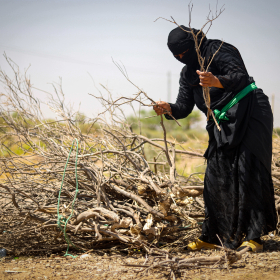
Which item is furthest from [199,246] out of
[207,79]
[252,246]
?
[207,79]

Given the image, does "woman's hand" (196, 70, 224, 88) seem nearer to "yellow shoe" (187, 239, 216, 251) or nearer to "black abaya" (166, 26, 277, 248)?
"black abaya" (166, 26, 277, 248)

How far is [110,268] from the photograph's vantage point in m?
1.94

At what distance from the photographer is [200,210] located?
9.87 feet

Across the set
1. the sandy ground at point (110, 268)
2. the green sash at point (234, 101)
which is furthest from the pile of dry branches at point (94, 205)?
the green sash at point (234, 101)

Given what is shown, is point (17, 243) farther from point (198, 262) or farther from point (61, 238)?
point (198, 262)

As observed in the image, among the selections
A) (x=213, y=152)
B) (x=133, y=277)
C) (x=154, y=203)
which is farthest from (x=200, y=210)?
(x=133, y=277)

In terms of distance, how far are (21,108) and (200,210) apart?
228 centimetres

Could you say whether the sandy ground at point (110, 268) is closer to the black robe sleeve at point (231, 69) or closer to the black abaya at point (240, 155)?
the black abaya at point (240, 155)

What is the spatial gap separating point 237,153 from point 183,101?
734 millimetres

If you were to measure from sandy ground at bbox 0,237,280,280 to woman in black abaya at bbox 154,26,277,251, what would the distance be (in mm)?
228

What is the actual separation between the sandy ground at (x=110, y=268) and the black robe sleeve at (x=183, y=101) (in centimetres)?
123

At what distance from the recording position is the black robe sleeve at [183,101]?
2.58 meters

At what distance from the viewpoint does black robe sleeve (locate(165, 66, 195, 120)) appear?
2580 millimetres

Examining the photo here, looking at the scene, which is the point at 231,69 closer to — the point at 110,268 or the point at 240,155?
the point at 240,155
